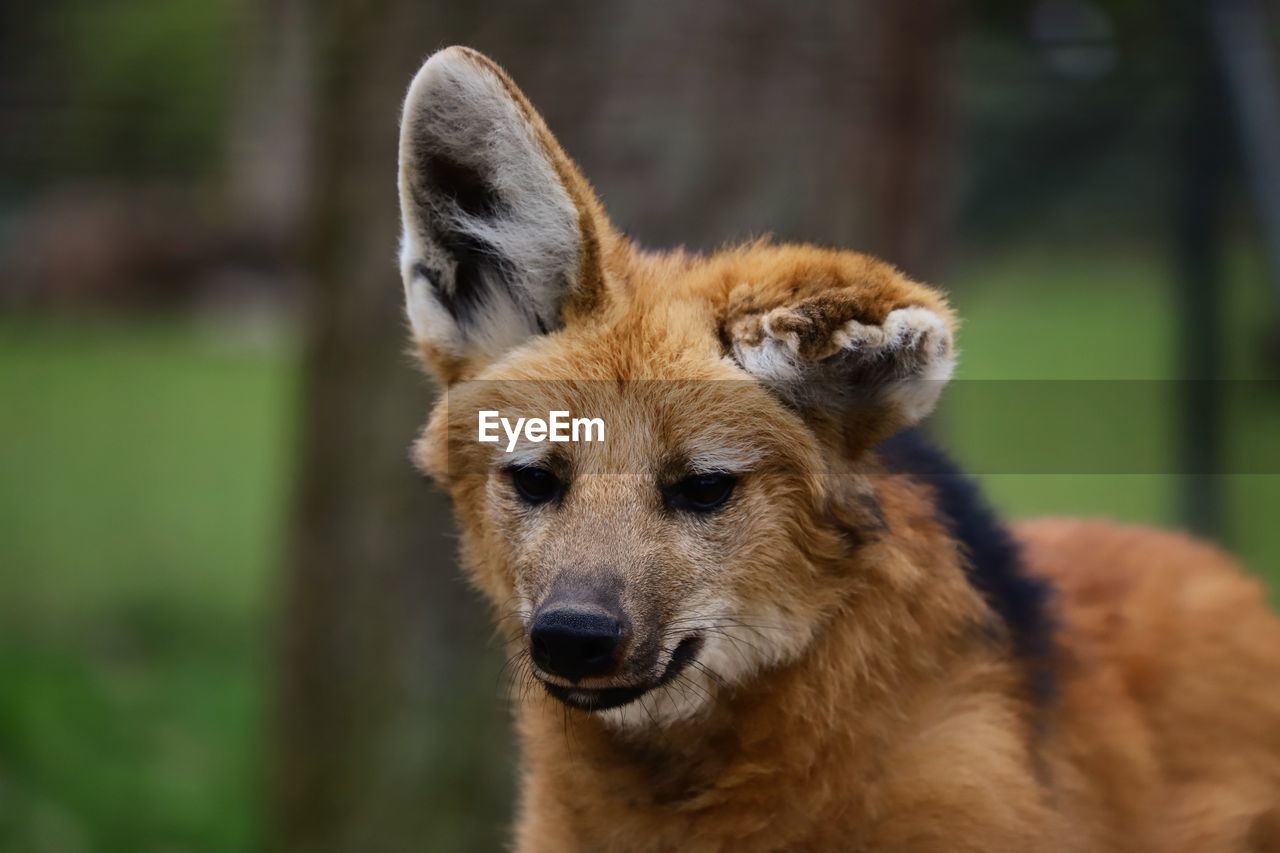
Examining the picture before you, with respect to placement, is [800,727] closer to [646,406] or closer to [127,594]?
[646,406]

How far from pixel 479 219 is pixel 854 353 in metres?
0.72

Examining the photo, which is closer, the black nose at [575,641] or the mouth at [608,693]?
the black nose at [575,641]

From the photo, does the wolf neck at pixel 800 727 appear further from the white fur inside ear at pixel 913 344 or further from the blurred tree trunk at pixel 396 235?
the blurred tree trunk at pixel 396 235

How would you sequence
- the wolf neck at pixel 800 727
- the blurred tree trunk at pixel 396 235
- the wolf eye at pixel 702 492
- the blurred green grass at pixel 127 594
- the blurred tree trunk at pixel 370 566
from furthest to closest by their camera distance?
the blurred green grass at pixel 127 594, the blurred tree trunk at pixel 370 566, the blurred tree trunk at pixel 396 235, the wolf neck at pixel 800 727, the wolf eye at pixel 702 492

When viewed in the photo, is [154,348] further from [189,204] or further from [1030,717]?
[1030,717]

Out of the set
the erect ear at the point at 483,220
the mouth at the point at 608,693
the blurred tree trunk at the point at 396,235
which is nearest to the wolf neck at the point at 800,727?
the mouth at the point at 608,693

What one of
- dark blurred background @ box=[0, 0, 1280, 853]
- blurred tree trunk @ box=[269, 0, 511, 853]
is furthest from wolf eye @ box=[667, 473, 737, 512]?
blurred tree trunk @ box=[269, 0, 511, 853]

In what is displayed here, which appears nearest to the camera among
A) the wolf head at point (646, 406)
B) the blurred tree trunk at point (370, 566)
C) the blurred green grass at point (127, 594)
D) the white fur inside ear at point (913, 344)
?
the white fur inside ear at point (913, 344)

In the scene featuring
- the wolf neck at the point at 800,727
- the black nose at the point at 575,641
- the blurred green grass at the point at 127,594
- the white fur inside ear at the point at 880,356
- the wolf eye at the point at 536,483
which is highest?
the white fur inside ear at the point at 880,356

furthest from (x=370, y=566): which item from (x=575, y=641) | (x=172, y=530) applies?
(x=172, y=530)

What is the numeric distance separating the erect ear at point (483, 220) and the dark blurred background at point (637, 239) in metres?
1.20

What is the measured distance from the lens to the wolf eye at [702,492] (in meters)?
2.31

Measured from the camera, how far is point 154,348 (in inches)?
619

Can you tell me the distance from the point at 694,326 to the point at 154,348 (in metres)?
14.4
